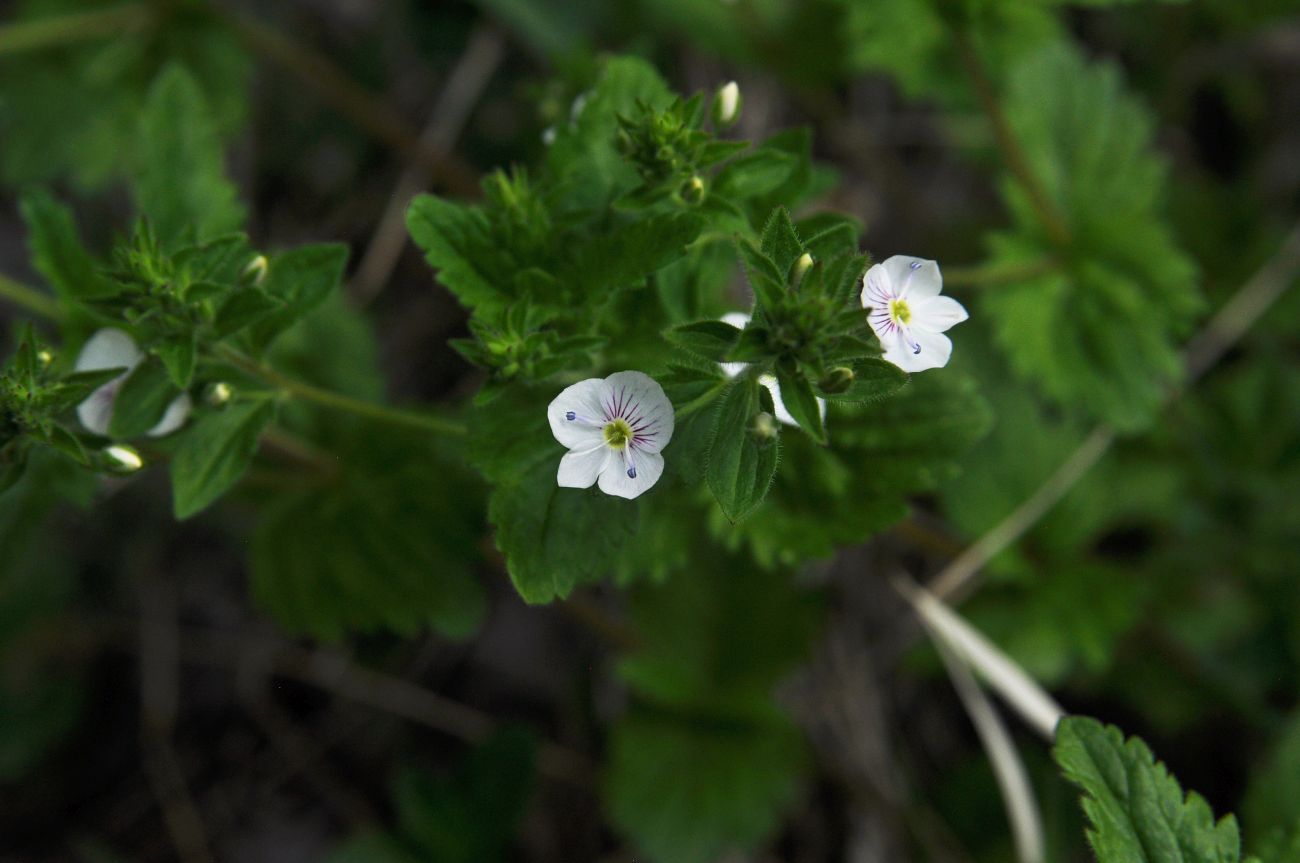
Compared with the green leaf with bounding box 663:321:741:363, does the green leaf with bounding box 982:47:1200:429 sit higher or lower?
higher

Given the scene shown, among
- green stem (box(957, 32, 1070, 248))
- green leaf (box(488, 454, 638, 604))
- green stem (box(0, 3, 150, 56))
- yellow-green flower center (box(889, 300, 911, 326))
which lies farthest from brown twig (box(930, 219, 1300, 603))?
green stem (box(0, 3, 150, 56))

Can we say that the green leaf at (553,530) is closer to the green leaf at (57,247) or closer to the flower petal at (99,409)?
the flower petal at (99,409)

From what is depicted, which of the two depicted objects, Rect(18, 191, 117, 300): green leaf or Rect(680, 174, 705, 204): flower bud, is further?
Rect(18, 191, 117, 300): green leaf

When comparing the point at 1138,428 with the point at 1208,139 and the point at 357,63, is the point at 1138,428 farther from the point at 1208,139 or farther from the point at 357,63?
the point at 357,63

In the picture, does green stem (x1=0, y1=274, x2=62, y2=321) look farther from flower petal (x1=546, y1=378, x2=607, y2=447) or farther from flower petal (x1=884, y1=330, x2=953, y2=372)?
flower petal (x1=884, y1=330, x2=953, y2=372)

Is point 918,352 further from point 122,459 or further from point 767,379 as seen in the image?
point 122,459

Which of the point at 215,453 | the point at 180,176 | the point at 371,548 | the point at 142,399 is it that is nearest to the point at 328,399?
the point at 215,453

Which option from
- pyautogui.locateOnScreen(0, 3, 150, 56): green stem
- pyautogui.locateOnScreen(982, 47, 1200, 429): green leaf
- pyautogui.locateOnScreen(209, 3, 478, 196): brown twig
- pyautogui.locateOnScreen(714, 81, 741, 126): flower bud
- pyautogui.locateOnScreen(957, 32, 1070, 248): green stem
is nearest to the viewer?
pyautogui.locateOnScreen(714, 81, 741, 126): flower bud

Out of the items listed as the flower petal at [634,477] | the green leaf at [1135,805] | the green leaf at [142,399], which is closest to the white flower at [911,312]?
the flower petal at [634,477]
